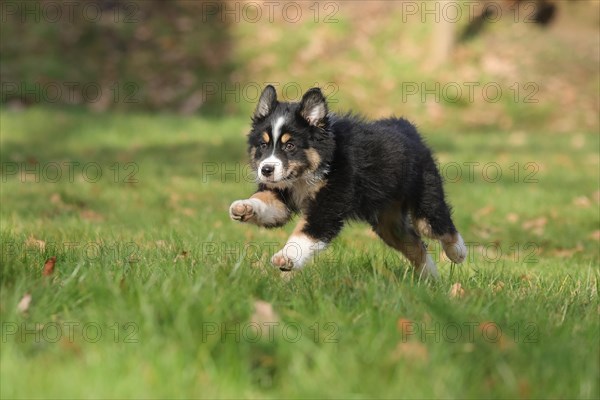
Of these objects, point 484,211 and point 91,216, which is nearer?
point 91,216

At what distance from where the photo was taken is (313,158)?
499 cm

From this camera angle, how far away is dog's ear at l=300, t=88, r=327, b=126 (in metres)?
4.98

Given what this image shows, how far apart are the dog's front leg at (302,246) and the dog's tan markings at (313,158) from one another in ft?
1.07

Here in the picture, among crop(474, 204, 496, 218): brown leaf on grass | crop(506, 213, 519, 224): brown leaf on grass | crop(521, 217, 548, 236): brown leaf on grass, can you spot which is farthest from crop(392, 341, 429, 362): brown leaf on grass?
crop(474, 204, 496, 218): brown leaf on grass

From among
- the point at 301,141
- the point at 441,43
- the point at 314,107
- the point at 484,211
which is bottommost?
the point at 484,211

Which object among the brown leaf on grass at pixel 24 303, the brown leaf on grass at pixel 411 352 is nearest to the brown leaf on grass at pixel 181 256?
the brown leaf on grass at pixel 24 303

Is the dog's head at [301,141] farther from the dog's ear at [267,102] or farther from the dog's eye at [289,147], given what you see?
the dog's ear at [267,102]

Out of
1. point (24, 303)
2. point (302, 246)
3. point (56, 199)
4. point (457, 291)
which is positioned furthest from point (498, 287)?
point (56, 199)

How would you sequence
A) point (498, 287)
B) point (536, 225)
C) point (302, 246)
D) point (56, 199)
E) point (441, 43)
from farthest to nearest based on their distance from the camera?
1. point (441, 43)
2. point (536, 225)
3. point (56, 199)
4. point (302, 246)
5. point (498, 287)

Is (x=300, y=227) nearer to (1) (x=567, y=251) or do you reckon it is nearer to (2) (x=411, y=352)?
(2) (x=411, y=352)

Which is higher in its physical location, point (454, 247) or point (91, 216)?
point (454, 247)

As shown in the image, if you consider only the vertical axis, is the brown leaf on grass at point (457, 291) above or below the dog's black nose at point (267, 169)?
below

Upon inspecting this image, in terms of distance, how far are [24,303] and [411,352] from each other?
1.53 metres

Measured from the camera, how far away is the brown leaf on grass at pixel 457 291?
3768mm
